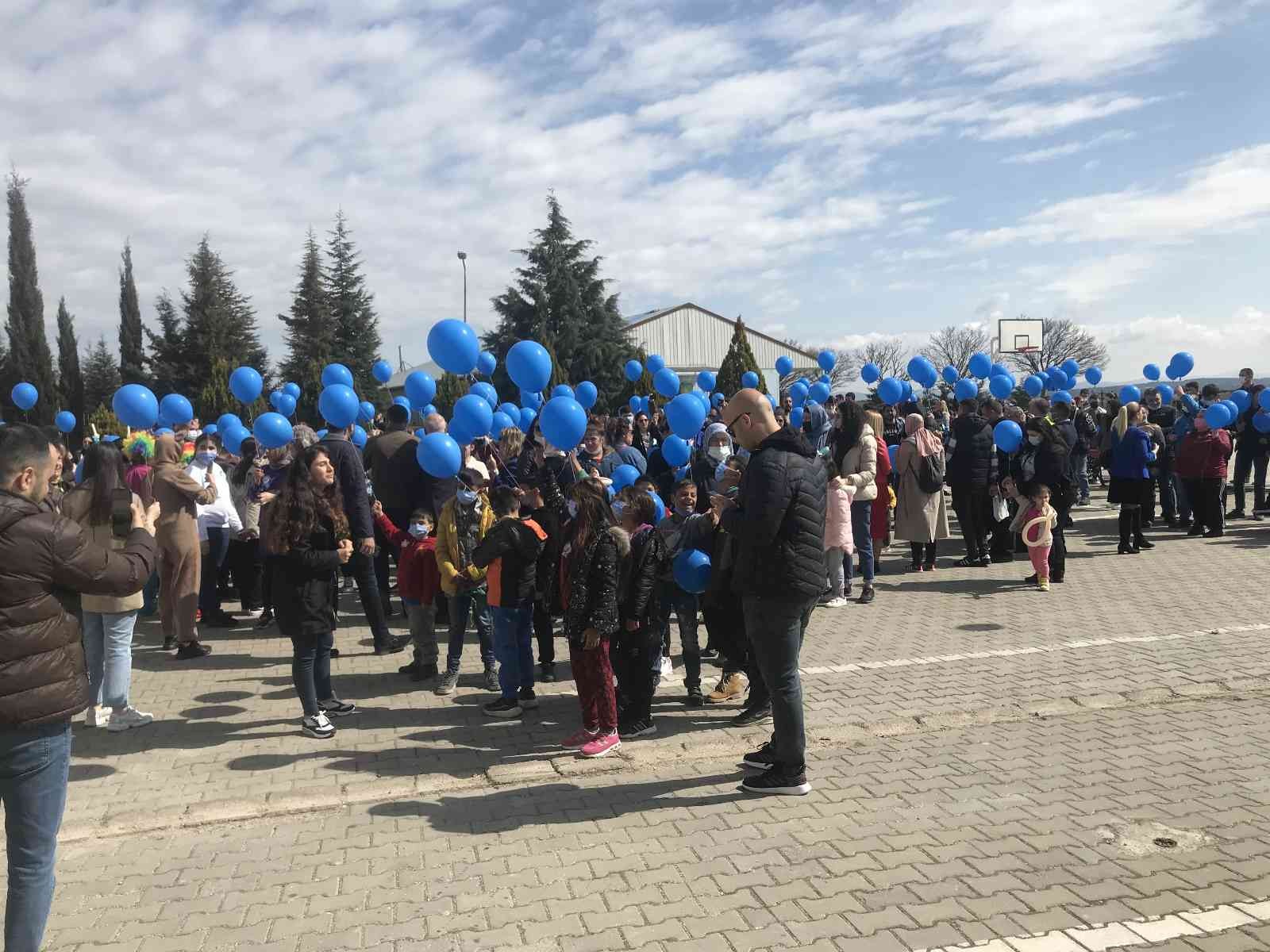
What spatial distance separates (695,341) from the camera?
6019 centimetres

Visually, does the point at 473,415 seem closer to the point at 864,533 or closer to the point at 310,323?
the point at 864,533

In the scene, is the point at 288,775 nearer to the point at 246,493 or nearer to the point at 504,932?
the point at 504,932

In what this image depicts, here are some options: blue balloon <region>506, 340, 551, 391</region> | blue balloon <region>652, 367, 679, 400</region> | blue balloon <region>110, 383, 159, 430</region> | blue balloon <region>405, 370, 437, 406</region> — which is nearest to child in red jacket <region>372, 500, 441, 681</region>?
blue balloon <region>506, 340, 551, 391</region>

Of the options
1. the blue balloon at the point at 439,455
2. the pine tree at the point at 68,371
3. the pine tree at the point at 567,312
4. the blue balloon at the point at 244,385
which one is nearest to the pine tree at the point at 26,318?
the pine tree at the point at 68,371

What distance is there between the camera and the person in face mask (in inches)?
317

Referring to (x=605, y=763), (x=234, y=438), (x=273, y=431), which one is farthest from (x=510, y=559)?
(x=234, y=438)

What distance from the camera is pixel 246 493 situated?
8.96 m

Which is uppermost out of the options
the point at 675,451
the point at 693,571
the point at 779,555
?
the point at 675,451

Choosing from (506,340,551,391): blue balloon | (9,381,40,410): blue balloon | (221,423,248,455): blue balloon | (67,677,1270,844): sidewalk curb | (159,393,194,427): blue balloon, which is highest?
(9,381,40,410): blue balloon

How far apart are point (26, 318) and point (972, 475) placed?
5945cm

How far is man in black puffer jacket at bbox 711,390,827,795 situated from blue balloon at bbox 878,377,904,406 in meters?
10.5

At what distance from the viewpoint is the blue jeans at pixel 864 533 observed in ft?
29.7

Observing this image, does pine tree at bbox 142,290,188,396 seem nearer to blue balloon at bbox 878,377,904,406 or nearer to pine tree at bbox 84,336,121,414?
pine tree at bbox 84,336,121,414

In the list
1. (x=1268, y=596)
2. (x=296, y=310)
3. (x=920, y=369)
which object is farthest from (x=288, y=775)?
(x=296, y=310)
